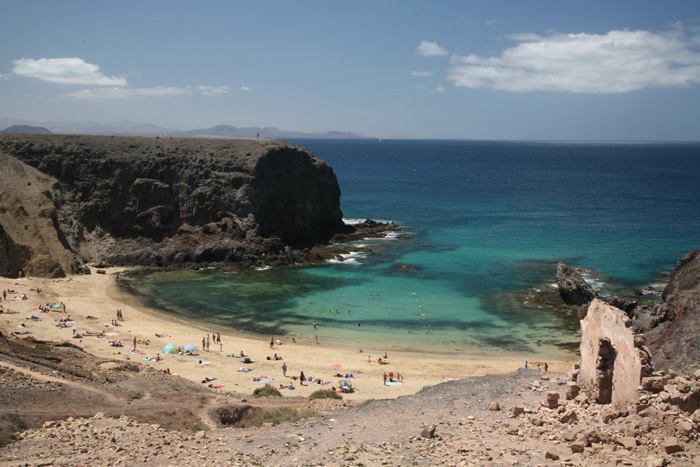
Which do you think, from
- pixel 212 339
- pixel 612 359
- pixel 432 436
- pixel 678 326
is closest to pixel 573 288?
pixel 678 326

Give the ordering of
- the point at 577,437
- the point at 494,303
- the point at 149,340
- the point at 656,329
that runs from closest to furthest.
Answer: the point at 577,437 → the point at 656,329 → the point at 149,340 → the point at 494,303

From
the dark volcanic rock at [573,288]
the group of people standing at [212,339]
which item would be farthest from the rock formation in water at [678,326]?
the group of people standing at [212,339]

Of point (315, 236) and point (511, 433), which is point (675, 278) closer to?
point (511, 433)

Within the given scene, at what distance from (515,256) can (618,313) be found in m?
39.7

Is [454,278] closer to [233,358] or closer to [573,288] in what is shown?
[573,288]

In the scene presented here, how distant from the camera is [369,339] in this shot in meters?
34.5

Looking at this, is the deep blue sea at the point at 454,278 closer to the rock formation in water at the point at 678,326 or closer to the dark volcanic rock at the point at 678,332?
the rock formation in water at the point at 678,326

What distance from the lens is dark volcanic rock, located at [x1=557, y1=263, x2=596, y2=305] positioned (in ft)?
126

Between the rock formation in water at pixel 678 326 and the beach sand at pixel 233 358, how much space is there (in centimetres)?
529

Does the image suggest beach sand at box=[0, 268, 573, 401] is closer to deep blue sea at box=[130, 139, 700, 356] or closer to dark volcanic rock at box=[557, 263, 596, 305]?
deep blue sea at box=[130, 139, 700, 356]

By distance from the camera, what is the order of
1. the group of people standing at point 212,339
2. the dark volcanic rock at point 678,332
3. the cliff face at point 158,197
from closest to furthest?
the dark volcanic rock at point 678,332 → the group of people standing at point 212,339 → the cliff face at point 158,197

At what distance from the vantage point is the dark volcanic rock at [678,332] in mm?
19984

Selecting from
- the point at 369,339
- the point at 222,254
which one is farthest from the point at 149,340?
the point at 222,254

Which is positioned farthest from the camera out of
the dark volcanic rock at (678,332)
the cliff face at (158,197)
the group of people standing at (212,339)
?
the cliff face at (158,197)
